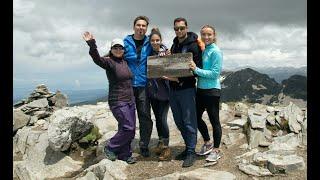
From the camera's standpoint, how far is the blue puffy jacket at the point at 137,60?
12.5 m

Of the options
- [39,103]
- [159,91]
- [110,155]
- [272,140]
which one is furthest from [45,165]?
[39,103]

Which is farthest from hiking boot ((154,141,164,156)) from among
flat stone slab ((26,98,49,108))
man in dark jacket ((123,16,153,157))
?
flat stone slab ((26,98,49,108))

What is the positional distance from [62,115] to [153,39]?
5871mm

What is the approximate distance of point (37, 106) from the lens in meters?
25.5

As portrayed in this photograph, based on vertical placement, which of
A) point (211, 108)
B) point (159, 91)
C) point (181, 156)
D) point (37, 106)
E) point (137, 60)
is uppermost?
point (137, 60)

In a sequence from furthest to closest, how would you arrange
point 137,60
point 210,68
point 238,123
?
point 238,123
point 137,60
point 210,68

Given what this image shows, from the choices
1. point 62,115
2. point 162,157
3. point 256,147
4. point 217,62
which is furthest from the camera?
point 62,115

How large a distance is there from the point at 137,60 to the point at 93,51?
162 cm

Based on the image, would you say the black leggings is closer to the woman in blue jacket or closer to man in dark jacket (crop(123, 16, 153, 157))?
the woman in blue jacket

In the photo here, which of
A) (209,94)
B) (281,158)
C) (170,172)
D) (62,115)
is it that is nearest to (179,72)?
(209,94)

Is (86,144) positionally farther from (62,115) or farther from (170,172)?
(170,172)

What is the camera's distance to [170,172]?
40.8 ft

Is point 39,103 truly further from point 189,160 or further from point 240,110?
point 189,160

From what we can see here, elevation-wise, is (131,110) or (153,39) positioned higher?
(153,39)
